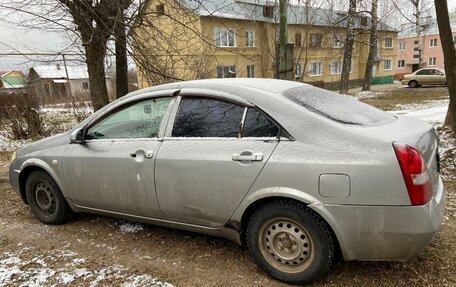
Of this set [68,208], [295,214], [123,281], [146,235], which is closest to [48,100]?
[68,208]

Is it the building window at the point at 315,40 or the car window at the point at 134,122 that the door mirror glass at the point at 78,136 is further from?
the building window at the point at 315,40

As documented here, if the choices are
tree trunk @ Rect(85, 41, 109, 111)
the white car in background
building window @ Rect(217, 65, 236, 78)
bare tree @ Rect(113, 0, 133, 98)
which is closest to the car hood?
bare tree @ Rect(113, 0, 133, 98)

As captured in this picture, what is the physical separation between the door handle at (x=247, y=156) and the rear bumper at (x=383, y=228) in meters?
0.56

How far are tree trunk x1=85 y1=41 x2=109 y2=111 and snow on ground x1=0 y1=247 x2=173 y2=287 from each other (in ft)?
17.9

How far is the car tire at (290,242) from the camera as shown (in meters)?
2.62

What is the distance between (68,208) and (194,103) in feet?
6.88

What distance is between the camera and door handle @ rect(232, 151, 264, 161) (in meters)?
2.72

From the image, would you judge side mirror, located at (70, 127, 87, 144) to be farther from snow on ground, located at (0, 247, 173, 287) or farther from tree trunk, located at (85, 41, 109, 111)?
tree trunk, located at (85, 41, 109, 111)

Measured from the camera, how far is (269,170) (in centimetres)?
267

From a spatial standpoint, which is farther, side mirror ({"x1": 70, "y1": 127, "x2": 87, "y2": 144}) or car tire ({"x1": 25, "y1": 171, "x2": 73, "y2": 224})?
car tire ({"x1": 25, "y1": 171, "x2": 73, "y2": 224})

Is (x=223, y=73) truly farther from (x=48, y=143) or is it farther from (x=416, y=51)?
(x=416, y=51)

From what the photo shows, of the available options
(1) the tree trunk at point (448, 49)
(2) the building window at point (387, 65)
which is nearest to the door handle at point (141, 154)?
(1) the tree trunk at point (448, 49)

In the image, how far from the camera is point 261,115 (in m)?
2.85

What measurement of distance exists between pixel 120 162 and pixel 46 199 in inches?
57.5
